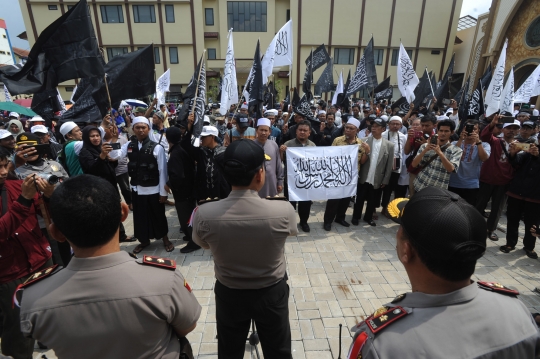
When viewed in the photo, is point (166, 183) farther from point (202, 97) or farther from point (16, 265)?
point (16, 265)

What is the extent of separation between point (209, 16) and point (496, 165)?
34.8 m

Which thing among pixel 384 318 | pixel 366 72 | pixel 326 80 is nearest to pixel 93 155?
pixel 384 318

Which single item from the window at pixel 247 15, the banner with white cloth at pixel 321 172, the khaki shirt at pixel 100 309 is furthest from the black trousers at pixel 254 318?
the window at pixel 247 15

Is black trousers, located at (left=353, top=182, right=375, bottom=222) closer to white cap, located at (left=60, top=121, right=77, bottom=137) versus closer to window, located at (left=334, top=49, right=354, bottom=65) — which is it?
white cap, located at (left=60, top=121, right=77, bottom=137)

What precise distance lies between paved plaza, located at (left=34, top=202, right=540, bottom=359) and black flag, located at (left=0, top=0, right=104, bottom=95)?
2897 millimetres

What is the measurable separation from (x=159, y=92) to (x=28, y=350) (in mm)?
9479

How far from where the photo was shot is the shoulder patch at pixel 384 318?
999 millimetres

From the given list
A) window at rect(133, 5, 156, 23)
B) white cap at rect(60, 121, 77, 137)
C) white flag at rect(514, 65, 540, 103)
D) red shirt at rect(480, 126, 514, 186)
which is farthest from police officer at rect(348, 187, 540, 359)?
window at rect(133, 5, 156, 23)

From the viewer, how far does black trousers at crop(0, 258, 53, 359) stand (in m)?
2.31

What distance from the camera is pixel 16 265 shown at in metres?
2.35

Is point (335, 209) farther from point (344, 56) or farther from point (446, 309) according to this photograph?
point (344, 56)

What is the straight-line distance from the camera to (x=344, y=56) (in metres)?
32.8

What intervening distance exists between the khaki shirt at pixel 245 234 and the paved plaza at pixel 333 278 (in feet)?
4.59

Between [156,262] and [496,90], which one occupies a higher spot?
[496,90]
